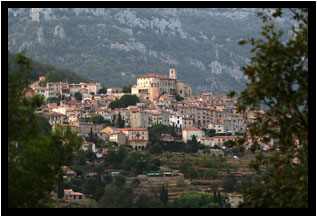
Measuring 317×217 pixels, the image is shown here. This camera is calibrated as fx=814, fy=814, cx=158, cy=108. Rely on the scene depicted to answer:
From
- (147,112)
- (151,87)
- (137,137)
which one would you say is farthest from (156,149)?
(151,87)

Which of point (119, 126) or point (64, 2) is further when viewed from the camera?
point (119, 126)

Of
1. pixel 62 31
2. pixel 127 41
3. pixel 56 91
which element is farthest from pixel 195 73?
pixel 56 91

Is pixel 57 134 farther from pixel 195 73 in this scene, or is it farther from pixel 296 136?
pixel 195 73

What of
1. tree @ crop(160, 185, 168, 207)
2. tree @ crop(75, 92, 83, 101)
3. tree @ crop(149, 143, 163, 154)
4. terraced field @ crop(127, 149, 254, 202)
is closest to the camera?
tree @ crop(160, 185, 168, 207)

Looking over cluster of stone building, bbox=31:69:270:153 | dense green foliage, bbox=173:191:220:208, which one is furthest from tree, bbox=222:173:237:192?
cluster of stone building, bbox=31:69:270:153

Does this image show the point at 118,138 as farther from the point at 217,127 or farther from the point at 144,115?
the point at 217,127

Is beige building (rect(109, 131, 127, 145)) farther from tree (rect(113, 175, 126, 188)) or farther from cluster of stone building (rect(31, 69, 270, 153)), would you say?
tree (rect(113, 175, 126, 188))

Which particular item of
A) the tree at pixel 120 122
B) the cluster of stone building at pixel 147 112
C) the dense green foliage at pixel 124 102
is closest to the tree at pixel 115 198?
the cluster of stone building at pixel 147 112
